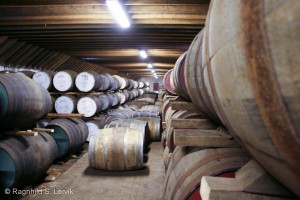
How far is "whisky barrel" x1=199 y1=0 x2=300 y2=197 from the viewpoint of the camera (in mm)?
581

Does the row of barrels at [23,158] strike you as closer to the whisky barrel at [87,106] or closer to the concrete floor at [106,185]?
the concrete floor at [106,185]

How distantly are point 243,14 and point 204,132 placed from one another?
144cm

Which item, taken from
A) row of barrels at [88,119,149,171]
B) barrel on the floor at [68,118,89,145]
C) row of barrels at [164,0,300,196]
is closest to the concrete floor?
row of barrels at [88,119,149,171]

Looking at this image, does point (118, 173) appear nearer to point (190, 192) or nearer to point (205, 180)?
point (190, 192)

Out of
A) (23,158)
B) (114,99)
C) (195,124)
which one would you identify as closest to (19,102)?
(23,158)

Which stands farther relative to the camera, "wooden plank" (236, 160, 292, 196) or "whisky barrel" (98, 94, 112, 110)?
"whisky barrel" (98, 94, 112, 110)

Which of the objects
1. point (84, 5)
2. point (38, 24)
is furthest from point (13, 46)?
point (84, 5)

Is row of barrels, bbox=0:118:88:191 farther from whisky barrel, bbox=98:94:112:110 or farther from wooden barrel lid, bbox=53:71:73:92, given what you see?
whisky barrel, bbox=98:94:112:110

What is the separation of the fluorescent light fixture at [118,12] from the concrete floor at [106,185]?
148 inches

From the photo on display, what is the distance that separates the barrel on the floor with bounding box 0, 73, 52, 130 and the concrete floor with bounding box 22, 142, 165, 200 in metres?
1.31

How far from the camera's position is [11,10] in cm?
705

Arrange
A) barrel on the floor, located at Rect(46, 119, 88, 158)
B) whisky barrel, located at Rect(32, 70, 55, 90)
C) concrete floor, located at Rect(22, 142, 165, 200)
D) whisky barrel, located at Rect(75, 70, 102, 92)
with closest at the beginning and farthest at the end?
concrete floor, located at Rect(22, 142, 165, 200)
barrel on the floor, located at Rect(46, 119, 88, 158)
whisky barrel, located at Rect(32, 70, 55, 90)
whisky barrel, located at Rect(75, 70, 102, 92)

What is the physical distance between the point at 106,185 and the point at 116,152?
2.31 ft

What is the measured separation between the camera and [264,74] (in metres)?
0.65
